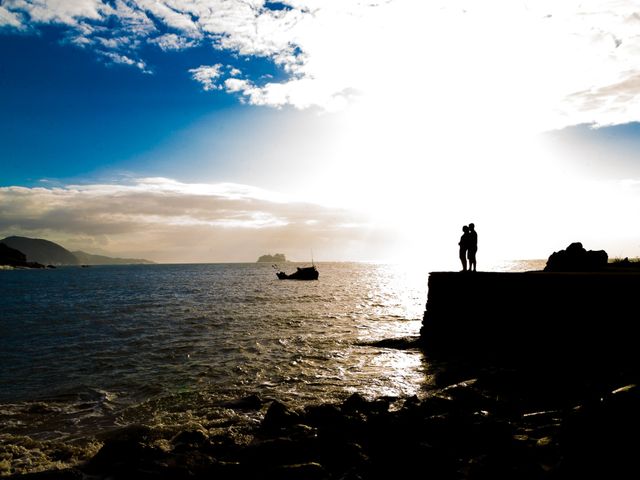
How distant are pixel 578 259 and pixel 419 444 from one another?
70.4 ft

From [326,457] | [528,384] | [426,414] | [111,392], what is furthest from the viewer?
[111,392]

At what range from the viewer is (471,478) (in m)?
5.53

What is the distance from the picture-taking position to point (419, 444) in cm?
674

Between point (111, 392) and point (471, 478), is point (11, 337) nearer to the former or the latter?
point (111, 392)

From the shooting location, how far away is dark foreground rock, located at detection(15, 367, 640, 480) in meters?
5.25

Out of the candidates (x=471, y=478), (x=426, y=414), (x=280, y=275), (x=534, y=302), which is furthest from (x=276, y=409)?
(x=280, y=275)

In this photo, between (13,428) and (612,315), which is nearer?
(13,428)

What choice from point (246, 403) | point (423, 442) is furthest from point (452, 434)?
point (246, 403)

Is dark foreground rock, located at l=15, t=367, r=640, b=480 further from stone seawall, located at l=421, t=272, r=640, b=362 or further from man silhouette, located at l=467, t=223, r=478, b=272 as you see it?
man silhouette, located at l=467, t=223, r=478, b=272

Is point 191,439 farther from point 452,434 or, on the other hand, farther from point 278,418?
point 452,434

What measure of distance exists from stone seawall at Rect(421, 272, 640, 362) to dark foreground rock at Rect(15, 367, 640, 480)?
2720mm

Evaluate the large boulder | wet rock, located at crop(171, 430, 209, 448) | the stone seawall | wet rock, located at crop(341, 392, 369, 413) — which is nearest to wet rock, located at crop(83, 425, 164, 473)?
wet rock, located at crop(171, 430, 209, 448)

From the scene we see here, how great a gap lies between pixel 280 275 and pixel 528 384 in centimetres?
8377

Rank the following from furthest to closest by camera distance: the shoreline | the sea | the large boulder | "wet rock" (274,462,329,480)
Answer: the large boulder → the sea → "wet rock" (274,462,329,480) → the shoreline
